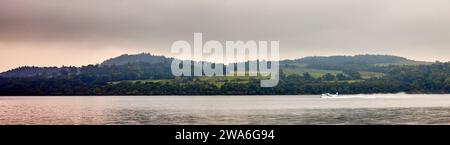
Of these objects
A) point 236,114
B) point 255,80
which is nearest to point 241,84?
point 255,80

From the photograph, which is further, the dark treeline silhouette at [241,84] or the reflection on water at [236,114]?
the dark treeline silhouette at [241,84]

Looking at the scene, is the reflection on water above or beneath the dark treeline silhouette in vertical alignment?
beneath

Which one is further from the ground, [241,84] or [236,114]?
[241,84]

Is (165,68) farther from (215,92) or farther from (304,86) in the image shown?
(304,86)

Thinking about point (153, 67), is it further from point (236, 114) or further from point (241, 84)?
point (236, 114)

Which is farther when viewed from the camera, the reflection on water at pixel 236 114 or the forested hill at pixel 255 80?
the forested hill at pixel 255 80

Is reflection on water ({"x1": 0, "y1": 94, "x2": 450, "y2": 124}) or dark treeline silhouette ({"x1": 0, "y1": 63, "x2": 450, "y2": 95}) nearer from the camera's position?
reflection on water ({"x1": 0, "y1": 94, "x2": 450, "y2": 124})

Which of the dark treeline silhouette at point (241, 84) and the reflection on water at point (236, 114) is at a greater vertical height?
the dark treeline silhouette at point (241, 84)

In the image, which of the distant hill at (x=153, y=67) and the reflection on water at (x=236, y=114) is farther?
the distant hill at (x=153, y=67)
